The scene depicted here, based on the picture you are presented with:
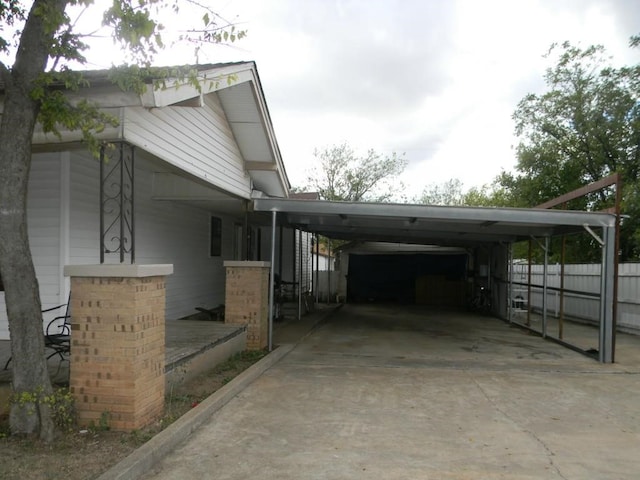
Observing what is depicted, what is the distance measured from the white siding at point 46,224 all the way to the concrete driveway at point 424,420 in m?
3.17

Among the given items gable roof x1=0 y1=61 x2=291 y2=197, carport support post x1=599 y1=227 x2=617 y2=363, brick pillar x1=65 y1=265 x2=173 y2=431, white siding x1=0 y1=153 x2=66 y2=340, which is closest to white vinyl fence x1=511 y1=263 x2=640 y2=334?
carport support post x1=599 y1=227 x2=617 y2=363

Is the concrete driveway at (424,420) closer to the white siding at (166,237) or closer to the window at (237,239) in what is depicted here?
the white siding at (166,237)

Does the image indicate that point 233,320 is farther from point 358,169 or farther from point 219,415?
point 358,169

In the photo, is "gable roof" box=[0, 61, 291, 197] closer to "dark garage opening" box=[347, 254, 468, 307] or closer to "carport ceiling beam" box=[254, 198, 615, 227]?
"carport ceiling beam" box=[254, 198, 615, 227]

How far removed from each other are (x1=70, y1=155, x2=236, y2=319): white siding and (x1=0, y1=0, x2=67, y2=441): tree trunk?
3026 millimetres

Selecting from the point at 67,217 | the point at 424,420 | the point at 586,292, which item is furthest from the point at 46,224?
the point at 586,292

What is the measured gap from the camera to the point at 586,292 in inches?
468

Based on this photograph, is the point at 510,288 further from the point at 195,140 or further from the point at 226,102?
the point at 195,140

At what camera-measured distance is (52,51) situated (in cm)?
438

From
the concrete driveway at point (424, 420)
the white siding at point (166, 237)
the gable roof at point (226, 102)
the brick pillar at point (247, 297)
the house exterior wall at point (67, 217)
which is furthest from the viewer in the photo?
the brick pillar at point (247, 297)

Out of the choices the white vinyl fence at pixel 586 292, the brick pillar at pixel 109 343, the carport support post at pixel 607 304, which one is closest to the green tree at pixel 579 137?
the white vinyl fence at pixel 586 292

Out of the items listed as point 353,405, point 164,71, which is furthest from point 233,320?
point 164,71

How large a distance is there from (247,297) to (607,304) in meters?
6.20

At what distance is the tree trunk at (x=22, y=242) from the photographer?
4.14 metres
